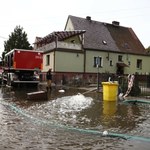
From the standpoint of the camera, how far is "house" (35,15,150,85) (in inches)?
1527

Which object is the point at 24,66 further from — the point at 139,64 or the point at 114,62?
the point at 139,64

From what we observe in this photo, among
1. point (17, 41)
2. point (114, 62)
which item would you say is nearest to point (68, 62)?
point (114, 62)

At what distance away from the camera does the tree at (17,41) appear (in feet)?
218

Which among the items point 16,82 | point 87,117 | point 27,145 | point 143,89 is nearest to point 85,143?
point 27,145

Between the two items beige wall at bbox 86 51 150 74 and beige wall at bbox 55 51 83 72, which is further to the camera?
beige wall at bbox 86 51 150 74

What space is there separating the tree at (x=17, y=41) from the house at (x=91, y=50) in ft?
67.7

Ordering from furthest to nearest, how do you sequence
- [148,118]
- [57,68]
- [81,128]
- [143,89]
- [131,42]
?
[131,42] < [57,68] < [143,89] < [148,118] < [81,128]

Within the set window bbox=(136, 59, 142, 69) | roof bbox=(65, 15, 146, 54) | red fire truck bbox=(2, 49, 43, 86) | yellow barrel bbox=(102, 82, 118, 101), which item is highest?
roof bbox=(65, 15, 146, 54)

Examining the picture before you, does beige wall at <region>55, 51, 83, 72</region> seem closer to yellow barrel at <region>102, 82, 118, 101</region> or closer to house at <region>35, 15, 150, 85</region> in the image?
house at <region>35, 15, 150, 85</region>

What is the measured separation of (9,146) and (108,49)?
37.3 meters

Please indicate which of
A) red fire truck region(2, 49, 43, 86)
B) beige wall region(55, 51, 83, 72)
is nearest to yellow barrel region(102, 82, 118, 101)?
red fire truck region(2, 49, 43, 86)

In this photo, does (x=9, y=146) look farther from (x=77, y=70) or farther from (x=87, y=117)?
(x=77, y=70)

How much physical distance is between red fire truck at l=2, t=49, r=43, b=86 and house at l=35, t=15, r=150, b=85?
417 inches

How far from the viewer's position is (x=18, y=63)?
25.7 m
